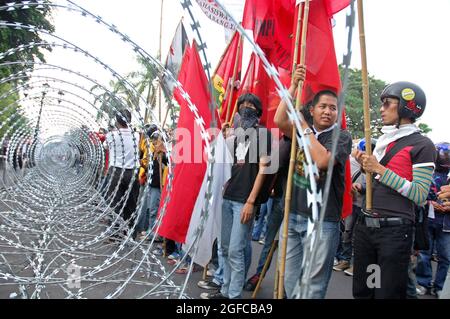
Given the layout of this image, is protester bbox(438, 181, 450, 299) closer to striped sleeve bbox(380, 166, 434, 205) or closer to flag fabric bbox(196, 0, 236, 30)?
striped sleeve bbox(380, 166, 434, 205)

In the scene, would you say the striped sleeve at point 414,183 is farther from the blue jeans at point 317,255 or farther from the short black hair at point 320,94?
the short black hair at point 320,94

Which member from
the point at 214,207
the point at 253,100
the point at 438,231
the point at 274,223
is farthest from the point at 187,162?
the point at 438,231

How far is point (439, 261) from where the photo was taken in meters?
5.61

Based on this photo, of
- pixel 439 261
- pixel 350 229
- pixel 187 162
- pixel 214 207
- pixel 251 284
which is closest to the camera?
pixel 214 207

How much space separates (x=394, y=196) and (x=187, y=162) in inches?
98.5

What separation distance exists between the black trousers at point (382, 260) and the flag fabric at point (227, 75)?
277cm

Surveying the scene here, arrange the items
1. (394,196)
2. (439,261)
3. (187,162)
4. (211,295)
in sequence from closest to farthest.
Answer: (394,196) < (211,295) < (187,162) < (439,261)

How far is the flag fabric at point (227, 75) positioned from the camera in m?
5.52

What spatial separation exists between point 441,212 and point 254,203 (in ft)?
9.68

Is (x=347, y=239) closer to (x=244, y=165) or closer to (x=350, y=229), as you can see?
(x=350, y=229)

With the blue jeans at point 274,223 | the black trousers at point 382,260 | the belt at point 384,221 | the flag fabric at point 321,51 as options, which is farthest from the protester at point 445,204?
the blue jeans at point 274,223

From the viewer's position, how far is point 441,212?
5.63 meters

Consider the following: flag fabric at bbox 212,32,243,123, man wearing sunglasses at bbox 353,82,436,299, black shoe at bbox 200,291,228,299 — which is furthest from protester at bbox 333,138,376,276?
man wearing sunglasses at bbox 353,82,436,299
